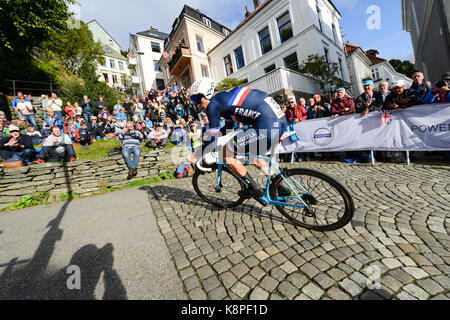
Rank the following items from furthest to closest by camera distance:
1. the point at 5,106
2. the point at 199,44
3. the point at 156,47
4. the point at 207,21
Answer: the point at 156,47, the point at 207,21, the point at 199,44, the point at 5,106

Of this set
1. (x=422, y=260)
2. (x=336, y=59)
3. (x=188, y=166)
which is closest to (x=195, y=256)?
(x=422, y=260)

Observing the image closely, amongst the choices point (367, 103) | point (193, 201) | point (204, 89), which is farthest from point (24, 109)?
point (367, 103)

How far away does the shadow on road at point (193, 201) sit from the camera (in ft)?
10.2

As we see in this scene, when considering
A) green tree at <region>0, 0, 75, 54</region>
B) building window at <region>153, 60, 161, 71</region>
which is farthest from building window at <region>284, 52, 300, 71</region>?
building window at <region>153, 60, 161, 71</region>

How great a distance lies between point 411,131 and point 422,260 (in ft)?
13.9

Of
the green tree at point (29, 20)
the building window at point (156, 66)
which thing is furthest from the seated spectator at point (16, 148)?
the building window at point (156, 66)

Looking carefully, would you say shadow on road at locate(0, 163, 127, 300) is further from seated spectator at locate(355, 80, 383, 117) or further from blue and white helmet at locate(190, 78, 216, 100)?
seated spectator at locate(355, 80, 383, 117)

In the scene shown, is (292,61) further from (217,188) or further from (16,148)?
(16,148)

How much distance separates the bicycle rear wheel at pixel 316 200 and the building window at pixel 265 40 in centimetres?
1772

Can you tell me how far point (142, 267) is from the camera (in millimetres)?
2189

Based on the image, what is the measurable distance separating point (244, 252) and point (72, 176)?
236 inches

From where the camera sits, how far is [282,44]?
15.4 metres

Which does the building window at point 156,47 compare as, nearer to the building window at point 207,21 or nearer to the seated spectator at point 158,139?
the building window at point 207,21
